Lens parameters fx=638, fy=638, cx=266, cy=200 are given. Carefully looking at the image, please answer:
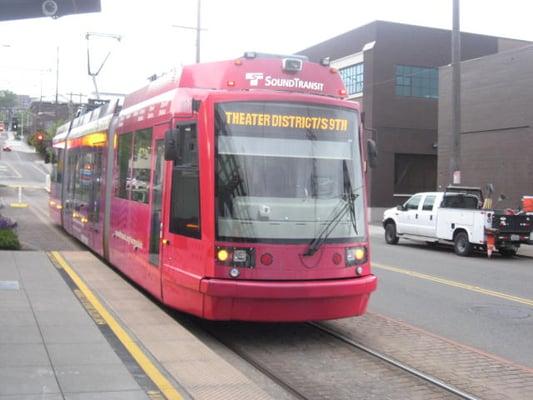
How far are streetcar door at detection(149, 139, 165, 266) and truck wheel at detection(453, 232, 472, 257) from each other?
12.1 metres

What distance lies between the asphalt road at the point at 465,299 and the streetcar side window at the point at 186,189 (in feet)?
11.3

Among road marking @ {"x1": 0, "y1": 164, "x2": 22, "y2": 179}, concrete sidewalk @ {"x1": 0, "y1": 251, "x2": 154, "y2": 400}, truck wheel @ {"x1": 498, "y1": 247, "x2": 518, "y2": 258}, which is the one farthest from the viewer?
road marking @ {"x1": 0, "y1": 164, "x2": 22, "y2": 179}

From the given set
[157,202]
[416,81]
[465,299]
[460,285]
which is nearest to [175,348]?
[157,202]

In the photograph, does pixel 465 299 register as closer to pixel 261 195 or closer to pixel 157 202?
pixel 261 195

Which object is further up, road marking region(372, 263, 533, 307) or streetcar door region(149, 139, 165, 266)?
streetcar door region(149, 139, 165, 266)

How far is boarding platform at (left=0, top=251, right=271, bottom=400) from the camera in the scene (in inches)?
192

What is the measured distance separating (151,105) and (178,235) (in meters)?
2.39

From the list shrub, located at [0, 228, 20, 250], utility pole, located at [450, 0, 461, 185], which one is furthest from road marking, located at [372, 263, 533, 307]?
utility pole, located at [450, 0, 461, 185]

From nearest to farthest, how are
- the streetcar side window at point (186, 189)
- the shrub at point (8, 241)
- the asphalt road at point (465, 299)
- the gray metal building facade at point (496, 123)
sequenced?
the streetcar side window at point (186, 189) → the asphalt road at point (465, 299) → the shrub at point (8, 241) → the gray metal building facade at point (496, 123)

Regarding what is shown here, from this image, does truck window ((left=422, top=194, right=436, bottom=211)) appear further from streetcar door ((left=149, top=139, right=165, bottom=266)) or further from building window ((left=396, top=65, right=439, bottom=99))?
building window ((left=396, top=65, right=439, bottom=99))

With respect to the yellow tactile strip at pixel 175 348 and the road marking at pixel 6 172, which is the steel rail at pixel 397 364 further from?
the road marking at pixel 6 172

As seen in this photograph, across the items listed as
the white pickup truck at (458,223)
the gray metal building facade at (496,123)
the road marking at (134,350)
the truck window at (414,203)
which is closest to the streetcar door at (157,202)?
the road marking at (134,350)

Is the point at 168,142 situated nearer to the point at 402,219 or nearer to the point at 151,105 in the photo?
the point at 151,105

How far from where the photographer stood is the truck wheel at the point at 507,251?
18.5m
